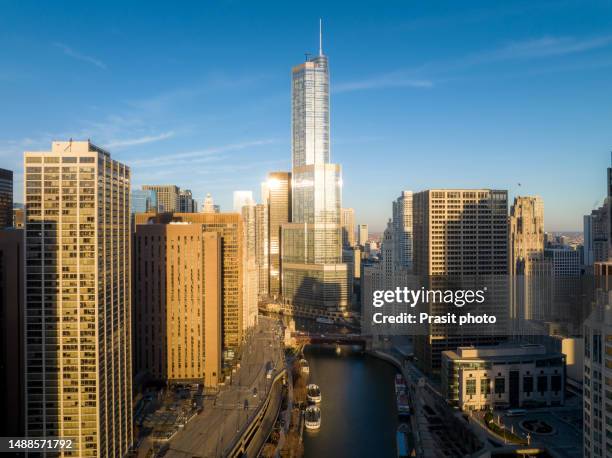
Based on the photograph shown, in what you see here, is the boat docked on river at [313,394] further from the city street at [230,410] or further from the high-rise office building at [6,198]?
the high-rise office building at [6,198]

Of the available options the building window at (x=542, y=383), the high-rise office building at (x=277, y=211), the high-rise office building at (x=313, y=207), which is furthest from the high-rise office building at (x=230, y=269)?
the high-rise office building at (x=277, y=211)

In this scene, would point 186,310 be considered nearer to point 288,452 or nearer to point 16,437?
point 288,452

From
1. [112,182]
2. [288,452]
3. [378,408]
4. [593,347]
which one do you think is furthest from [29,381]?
[378,408]

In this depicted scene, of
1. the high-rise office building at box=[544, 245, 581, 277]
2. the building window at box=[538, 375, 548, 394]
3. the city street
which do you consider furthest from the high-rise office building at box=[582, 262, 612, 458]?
the high-rise office building at box=[544, 245, 581, 277]

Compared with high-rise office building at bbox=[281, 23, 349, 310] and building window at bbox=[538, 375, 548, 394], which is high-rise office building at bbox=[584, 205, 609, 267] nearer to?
building window at bbox=[538, 375, 548, 394]

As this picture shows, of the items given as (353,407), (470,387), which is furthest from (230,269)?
(470,387)

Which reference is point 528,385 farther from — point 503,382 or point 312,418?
point 312,418
